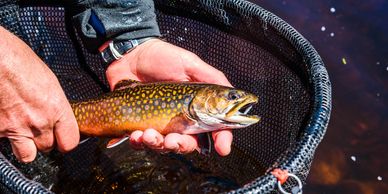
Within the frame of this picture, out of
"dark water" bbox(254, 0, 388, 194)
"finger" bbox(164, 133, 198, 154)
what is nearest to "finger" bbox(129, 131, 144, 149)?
"finger" bbox(164, 133, 198, 154)

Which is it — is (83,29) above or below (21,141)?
above

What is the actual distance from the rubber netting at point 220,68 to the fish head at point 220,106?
36cm

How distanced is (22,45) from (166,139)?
100 centimetres

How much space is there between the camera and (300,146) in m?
2.29

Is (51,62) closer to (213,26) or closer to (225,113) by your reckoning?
(213,26)

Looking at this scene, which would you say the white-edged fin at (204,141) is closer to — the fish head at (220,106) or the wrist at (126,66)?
the fish head at (220,106)

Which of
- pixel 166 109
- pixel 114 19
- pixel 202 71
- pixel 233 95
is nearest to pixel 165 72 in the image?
pixel 202 71

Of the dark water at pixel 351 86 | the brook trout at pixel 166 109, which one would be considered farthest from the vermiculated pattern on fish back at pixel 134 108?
the dark water at pixel 351 86

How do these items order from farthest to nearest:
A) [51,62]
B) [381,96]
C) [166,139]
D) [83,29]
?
[381,96]
[51,62]
[83,29]
[166,139]

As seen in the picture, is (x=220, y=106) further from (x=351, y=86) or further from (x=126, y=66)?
(x=351, y=86)

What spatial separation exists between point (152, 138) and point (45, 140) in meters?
0.68

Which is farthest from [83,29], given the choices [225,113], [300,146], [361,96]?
[361,96]

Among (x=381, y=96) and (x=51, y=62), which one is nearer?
(x=51, y=62)

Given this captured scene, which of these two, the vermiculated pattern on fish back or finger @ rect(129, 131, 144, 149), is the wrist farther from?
finger @ rect(129, 131, 144, 149)
